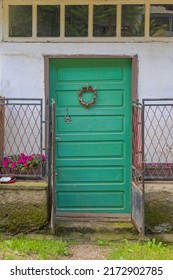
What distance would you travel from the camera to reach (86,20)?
26.0ft

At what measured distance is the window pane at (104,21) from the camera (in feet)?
26.0

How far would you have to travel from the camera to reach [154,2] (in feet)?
25.8

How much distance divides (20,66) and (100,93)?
3.53 ft

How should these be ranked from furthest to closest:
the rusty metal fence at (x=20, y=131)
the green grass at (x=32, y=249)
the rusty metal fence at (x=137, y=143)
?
the rusty metal fence at (x=20, y=131), the rusty metal fence at (x=137, y=143), the green grass at (x=32, y=249)

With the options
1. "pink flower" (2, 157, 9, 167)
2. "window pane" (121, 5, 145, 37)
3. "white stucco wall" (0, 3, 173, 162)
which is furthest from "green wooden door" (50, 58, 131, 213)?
"pink flower" (2, 157, 9, 167)

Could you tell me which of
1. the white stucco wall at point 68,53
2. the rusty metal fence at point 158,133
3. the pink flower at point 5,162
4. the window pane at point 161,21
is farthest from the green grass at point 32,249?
the window pane at point 161,21

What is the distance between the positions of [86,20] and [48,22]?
484 millimetres

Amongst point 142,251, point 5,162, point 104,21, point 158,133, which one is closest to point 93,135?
point 158,133

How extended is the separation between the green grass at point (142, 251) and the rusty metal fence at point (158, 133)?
43.5 inches

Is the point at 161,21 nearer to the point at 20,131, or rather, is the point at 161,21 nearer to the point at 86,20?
the point at 86,20

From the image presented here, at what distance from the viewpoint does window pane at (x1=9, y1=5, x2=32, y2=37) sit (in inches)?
312

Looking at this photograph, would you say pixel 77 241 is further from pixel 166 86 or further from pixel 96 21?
pixel 96 21

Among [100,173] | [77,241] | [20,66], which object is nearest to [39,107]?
[20,66]

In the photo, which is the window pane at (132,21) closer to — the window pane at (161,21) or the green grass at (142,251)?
the window pane at (161,21)
